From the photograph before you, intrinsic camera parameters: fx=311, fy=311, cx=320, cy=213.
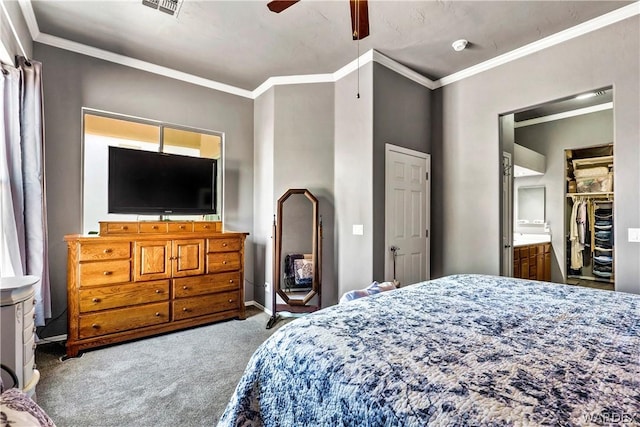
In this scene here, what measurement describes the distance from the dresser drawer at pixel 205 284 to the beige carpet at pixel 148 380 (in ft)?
1.29

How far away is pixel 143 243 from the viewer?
9.46ft

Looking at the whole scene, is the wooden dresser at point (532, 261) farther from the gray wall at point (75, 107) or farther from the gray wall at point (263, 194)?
the gray wall at point (75, 107)

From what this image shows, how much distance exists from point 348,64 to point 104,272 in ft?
10.3

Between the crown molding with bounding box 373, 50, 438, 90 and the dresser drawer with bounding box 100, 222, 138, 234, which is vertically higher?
the crown molding with bounding box 373, 50, 438, 90

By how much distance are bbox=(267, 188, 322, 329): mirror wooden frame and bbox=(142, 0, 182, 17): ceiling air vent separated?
1904mm

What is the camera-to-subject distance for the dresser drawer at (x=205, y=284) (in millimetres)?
3096

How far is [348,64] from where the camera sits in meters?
3.41

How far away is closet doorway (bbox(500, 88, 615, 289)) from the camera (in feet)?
15.1

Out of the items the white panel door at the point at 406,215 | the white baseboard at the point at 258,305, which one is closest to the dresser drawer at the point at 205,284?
the white baseboard at the point at 258,305

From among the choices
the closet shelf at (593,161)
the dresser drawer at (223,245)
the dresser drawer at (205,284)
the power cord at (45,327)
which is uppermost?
the closet shelf at (593,161)

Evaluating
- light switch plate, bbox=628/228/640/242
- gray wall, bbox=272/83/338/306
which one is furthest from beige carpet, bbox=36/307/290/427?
light switch plate, bbox=628/228/640/242

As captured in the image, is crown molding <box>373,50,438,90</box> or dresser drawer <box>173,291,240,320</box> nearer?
dresser drawer <box>173,291,240,320</box>

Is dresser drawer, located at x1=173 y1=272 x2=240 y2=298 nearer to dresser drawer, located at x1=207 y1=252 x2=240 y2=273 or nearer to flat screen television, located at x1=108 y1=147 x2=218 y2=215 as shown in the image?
dresser drawer, located at x1=207 y1=252 x2=240 y2=273

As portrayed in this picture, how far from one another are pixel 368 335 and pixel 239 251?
261 centimetres
